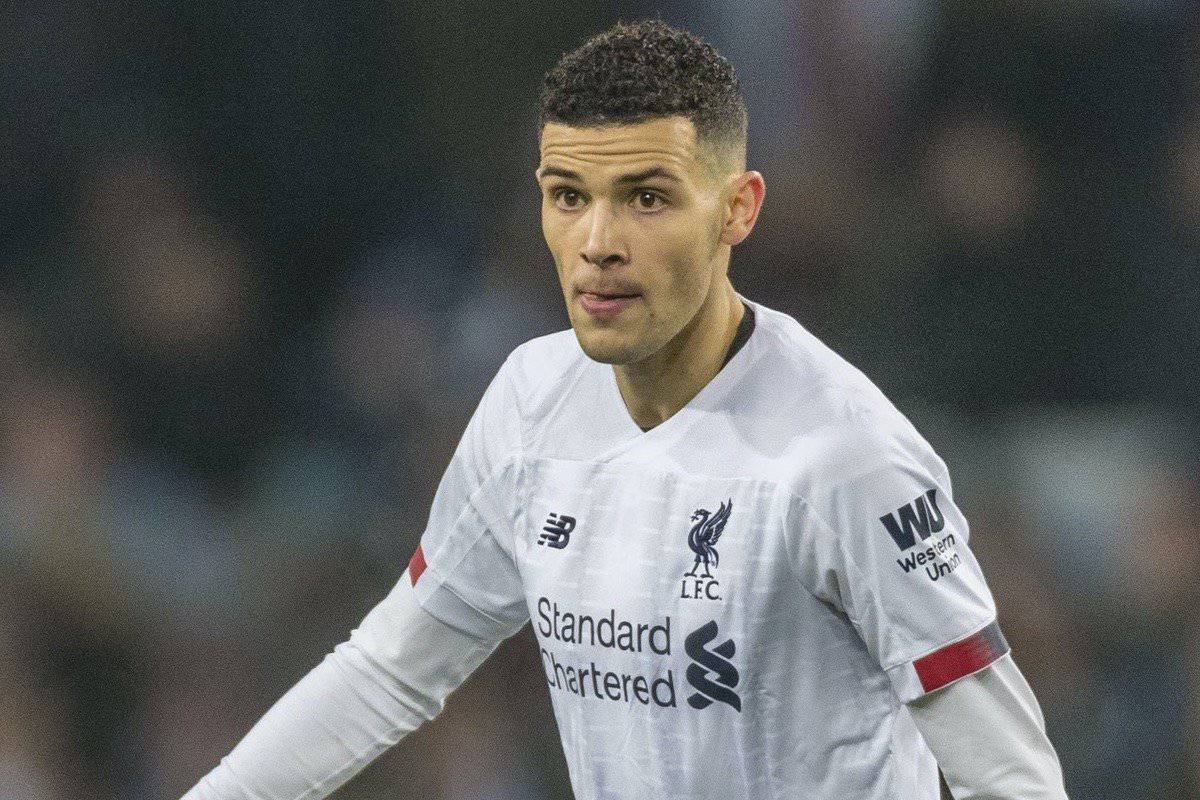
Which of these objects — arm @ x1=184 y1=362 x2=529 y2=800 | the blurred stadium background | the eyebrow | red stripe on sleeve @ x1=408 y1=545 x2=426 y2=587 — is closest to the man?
the eyebrow

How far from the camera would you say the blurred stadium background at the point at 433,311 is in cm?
396

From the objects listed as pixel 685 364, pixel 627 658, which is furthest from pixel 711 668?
pixel 685 364

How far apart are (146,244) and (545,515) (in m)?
2.25

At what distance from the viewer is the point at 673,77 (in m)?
2.13

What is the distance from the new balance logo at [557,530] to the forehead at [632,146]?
0.50 metres

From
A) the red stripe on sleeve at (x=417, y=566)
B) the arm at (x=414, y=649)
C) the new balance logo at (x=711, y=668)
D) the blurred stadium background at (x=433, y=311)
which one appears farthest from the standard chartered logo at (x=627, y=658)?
the blurred stadium background at (x=433, y=311)

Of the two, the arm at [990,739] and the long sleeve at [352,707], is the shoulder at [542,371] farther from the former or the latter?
the arm at [990,739]

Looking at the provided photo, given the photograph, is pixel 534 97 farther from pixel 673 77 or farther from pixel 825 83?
pixel 673 77

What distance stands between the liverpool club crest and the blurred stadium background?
6.27 ft

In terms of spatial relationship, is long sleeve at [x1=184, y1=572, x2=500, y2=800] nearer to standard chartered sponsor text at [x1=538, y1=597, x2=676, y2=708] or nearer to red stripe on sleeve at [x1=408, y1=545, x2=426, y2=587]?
red stripe on sleeve at [x1=408, y1=545, x2=426, y2=587]

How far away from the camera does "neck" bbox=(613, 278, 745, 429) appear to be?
2.23 meters

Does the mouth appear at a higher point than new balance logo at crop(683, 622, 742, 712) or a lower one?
higher

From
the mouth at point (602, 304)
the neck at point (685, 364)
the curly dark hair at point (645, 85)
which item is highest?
the curly dark hair at point (645, 85)

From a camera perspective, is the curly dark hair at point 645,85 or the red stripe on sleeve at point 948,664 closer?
the red stripe on sleeve at point 948,664
